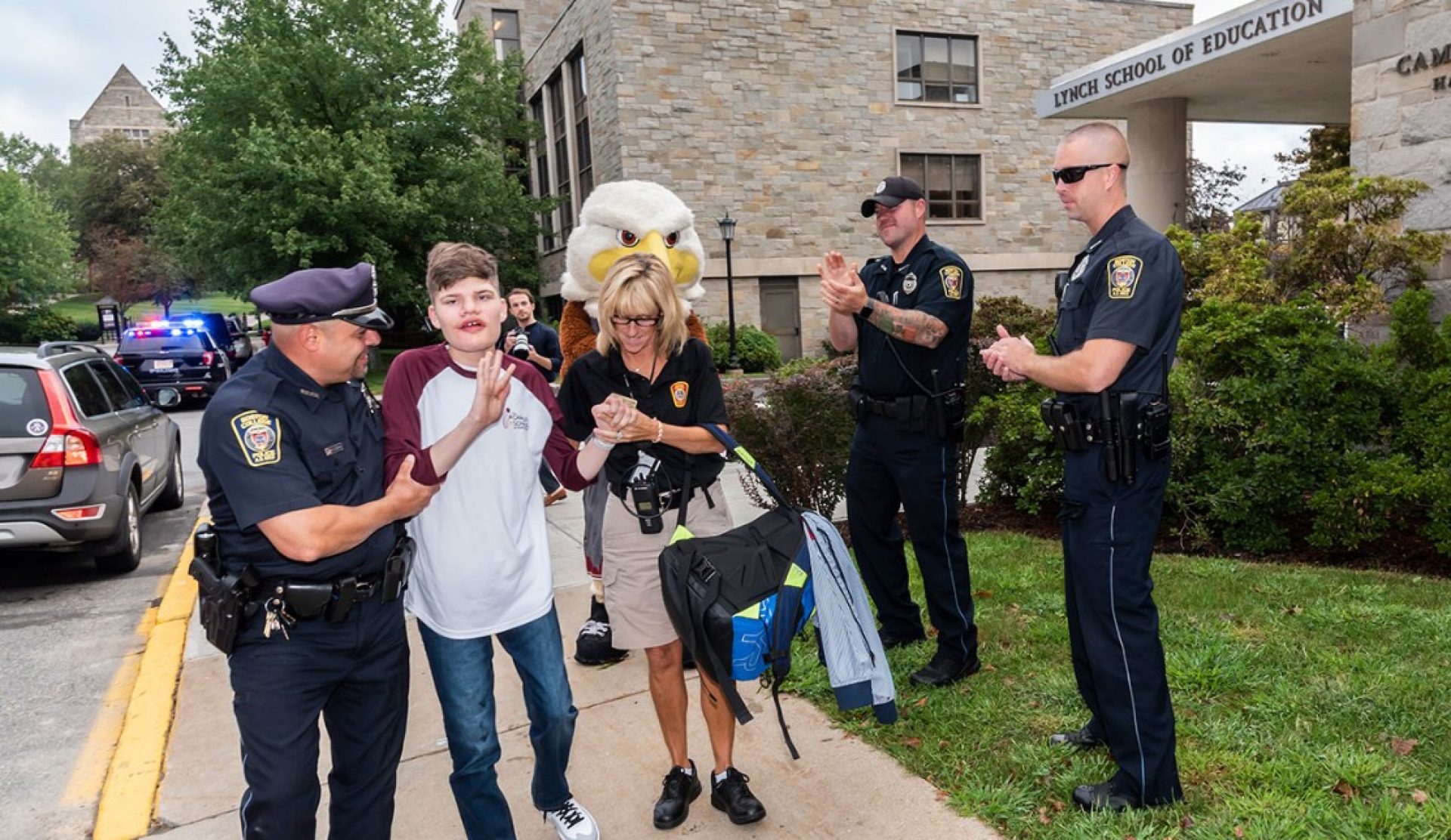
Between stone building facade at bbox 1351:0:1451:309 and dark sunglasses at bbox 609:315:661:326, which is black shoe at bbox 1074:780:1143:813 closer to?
dark sunglasses at bbox 609:315:661:326

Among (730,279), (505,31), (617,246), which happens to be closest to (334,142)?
(730,279)

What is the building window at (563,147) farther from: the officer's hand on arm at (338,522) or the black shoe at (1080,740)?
the officer's hand on arm at (338,522)

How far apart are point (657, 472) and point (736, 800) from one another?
1109 millimetres

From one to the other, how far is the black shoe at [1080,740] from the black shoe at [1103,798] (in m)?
0.34

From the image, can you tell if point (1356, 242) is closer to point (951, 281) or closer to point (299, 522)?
point (951, 281)

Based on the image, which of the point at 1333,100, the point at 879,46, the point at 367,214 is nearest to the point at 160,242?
the point at 367,214

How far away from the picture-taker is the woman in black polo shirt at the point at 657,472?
10.1ft

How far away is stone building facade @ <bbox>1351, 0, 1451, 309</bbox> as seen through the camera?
6766 mm

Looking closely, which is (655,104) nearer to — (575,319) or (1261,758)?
(575,319)

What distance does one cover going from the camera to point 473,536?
9.05 ft

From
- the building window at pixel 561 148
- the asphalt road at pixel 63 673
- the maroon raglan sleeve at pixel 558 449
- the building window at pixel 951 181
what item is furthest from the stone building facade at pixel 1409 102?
the building window at pixel 561 148

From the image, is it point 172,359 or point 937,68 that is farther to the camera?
point 937,68

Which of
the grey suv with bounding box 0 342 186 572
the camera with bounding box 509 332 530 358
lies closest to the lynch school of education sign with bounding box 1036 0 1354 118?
the camera with bounding box 509 332 530 358

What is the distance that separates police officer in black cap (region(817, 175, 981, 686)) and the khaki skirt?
4.05 ft
